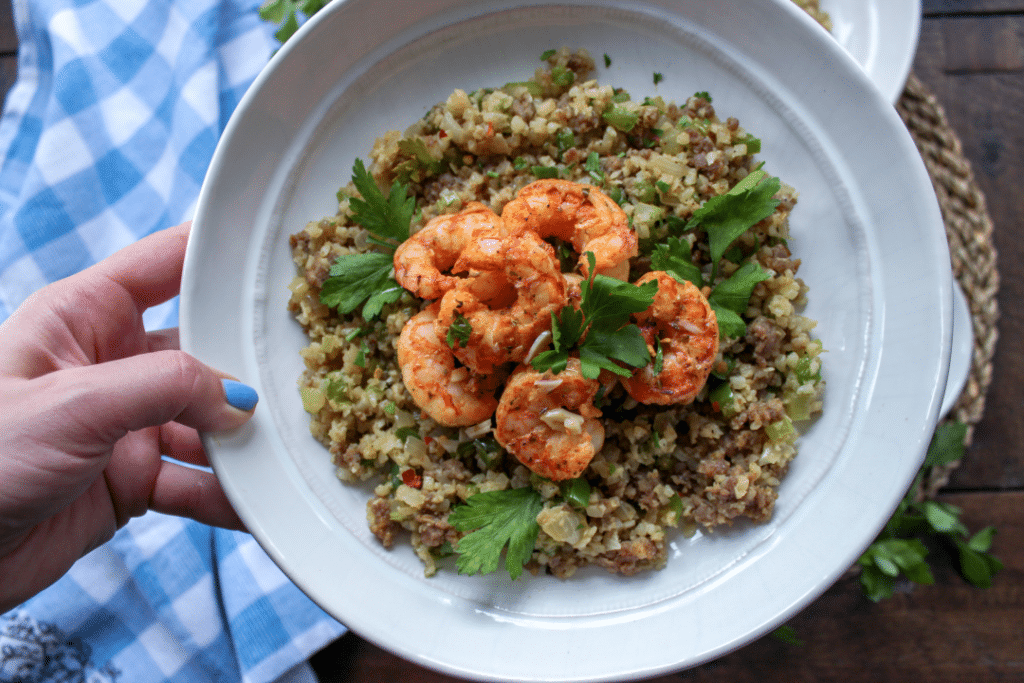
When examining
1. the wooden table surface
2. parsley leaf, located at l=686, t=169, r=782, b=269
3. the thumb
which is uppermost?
parsley leaf, located at l=686, t=169, r=782, b=269

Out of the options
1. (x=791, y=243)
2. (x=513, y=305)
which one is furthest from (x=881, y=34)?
(x=513, y=305)

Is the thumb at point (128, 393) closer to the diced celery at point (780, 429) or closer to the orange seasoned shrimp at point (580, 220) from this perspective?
the orange seasoned shrimp at point (580, 220)

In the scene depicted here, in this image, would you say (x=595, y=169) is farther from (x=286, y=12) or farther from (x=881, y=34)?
(x=881, y=34)

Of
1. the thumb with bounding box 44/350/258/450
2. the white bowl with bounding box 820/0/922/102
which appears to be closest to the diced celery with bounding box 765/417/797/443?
the white bowl with bounding box 820/0/922/102

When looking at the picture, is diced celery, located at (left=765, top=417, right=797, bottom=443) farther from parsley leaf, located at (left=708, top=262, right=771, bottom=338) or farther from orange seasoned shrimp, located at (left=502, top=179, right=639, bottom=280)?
orange seasoned shrimp, located at (left=502, top=179, right=639, bottom=280)

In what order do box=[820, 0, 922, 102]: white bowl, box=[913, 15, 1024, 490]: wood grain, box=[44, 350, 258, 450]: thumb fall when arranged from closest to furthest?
box=[44, 350, 258, 450]: thumb, box=[820, 0, 922, 102]: white bowl, box=[913, 15, 1024, 490]: wood grain
